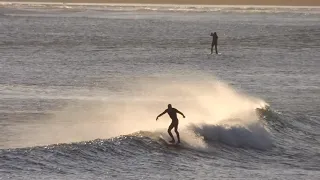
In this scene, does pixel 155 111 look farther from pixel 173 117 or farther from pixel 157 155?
pixel 157 155

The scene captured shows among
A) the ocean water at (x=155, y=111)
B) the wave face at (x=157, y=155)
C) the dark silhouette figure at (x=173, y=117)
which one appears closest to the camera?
the wave face at (x=157, y=155)

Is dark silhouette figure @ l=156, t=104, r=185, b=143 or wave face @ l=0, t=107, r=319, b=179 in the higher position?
dark silhouette figure @ l=156, t=104, r=185, b=143

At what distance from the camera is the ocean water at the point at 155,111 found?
24.2 m

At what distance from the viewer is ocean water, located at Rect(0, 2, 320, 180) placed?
2425 centimetres

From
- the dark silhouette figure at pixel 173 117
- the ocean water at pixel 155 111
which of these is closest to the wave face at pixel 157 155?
the ocean water at pixel 155 111

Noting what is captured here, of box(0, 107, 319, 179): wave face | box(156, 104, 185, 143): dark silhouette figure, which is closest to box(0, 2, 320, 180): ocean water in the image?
box(0, 107, 319, 179): wave face

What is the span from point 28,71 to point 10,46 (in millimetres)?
17130

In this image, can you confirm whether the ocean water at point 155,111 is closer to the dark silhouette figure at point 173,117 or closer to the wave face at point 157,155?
the wave face at point 157,155

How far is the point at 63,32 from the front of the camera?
257 feet

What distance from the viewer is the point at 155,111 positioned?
3303 cm

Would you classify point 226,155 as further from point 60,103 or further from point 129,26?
point 129,26

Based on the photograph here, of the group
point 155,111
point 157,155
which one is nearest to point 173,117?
point 157,155

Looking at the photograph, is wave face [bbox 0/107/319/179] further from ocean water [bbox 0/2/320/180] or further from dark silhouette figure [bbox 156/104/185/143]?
dark silhouette figure [bbox 156/104/185/143]

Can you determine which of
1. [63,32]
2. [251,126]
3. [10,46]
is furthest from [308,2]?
[251,126]
